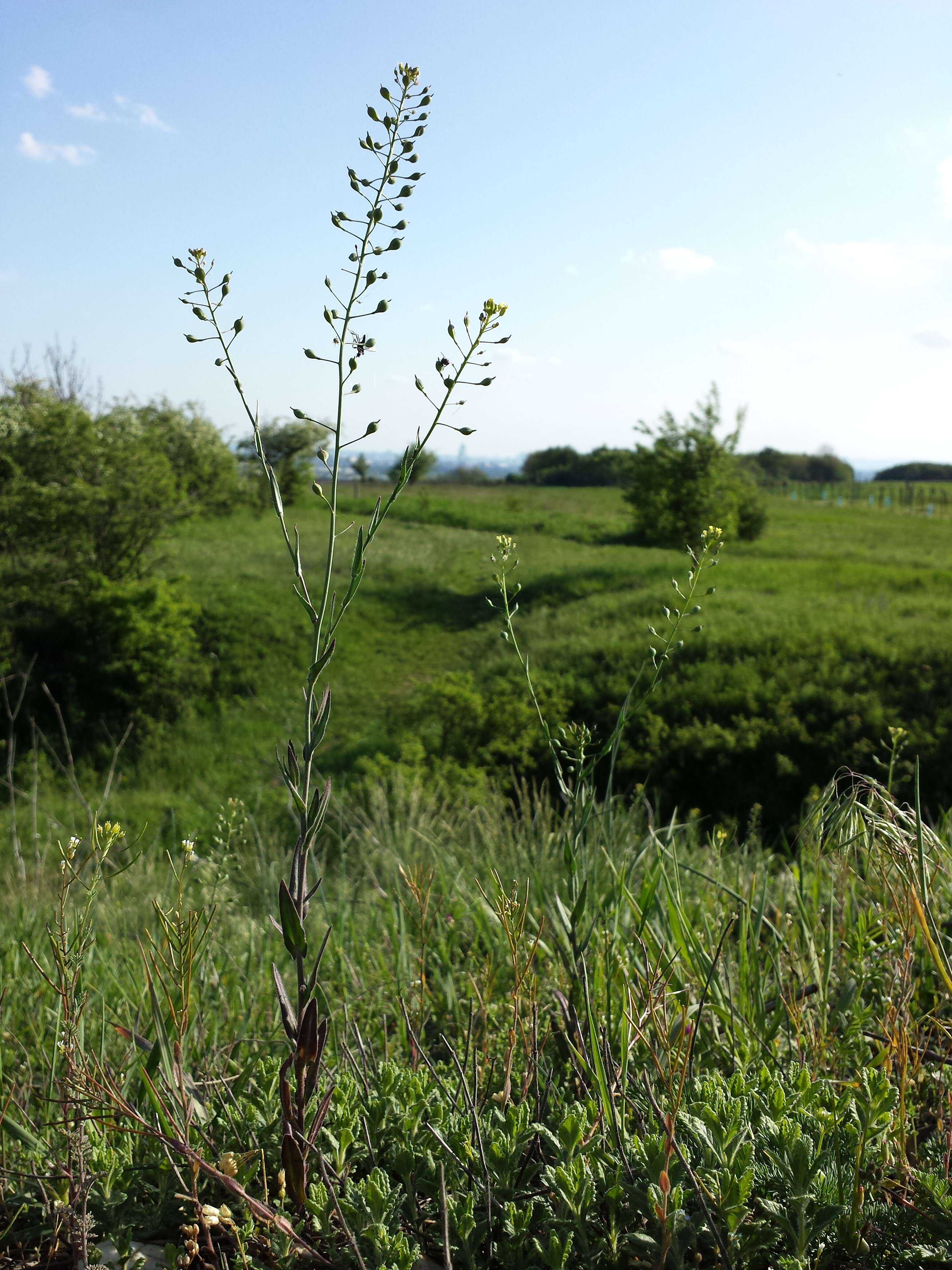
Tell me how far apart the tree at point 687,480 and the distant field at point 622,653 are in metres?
1.10

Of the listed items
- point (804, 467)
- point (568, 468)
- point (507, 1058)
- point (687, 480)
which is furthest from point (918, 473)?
point (507, 1058)

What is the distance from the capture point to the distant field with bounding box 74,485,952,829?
10312mm

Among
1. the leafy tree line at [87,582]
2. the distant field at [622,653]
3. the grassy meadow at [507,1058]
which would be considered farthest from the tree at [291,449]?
the grassy meadow at [507,1058]

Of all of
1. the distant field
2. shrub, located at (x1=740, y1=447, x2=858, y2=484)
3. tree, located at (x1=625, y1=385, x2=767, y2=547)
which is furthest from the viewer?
shrub, located at (x1=740, y1=447, x2=858, y2=484)

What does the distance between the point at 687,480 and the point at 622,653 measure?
11375mm

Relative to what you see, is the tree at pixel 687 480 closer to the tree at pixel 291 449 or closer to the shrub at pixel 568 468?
the tree at pixel 291 449

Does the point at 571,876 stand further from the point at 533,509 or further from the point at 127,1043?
the point at 533,509

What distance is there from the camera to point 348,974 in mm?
2680

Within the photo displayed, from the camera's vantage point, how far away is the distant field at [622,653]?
33.8 ft

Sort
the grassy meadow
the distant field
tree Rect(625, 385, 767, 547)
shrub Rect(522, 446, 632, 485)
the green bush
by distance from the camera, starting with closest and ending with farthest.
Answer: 1. the grassy meadow
2. the distant field
3. the green bush
4. tree Rect(625, 385, 767, 547)
5. shrub Rect(522, 446, 632, 485)

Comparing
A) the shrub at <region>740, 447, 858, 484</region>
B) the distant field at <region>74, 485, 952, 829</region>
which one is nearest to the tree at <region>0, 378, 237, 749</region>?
the distant field at <region>74, 485, 952, 829</region>

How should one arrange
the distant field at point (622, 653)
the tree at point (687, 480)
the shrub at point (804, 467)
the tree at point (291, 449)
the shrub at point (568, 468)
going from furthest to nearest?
the shrub at point (804, 467) < the shrub at point (568, 468) < the tree at point (291, 449) < the tree at point (687, 480) < the distant field at point (622, 653)

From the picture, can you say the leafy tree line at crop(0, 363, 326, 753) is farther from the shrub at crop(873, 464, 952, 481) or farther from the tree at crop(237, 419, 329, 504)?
the shrub at crop(873, 464, 952, 481)

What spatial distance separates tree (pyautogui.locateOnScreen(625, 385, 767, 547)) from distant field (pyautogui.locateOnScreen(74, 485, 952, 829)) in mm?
1103
